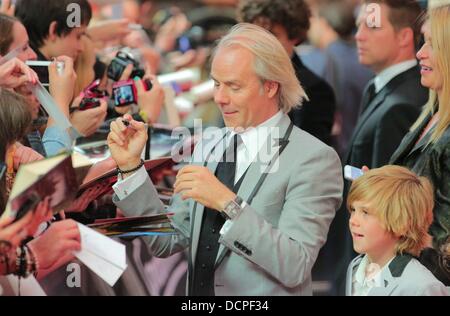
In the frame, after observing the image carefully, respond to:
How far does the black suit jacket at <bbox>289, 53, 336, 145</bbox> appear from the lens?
453 cm

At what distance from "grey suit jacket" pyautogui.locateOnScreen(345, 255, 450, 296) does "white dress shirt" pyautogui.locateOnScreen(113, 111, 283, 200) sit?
1.77 feet

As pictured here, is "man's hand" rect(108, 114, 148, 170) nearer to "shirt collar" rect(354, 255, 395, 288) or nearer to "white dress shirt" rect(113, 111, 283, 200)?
"white dress shirt" rect(113, 111, 283, 200)

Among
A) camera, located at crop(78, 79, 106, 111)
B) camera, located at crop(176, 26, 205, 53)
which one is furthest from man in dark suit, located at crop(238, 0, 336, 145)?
camera, located at crop(176, 26, 205, 53)

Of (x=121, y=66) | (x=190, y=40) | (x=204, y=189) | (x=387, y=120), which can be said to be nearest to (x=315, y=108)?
(x=387, y=120)

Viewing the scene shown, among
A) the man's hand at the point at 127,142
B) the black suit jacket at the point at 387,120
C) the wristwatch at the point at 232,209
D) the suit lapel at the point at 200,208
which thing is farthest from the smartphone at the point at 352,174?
the black suit jacket at the point at 387,120

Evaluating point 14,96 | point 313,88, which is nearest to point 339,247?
point 313,88

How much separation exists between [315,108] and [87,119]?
1.34 m

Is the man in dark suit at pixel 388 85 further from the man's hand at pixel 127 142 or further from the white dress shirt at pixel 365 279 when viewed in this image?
the man's hand at pixel 127 142

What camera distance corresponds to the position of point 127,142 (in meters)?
3.02

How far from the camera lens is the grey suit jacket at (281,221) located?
2.78 m

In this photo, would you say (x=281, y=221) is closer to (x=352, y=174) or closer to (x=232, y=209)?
(x=232, y=209)

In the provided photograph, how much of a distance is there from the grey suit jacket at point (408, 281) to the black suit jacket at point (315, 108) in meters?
1.63

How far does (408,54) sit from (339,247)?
1.25 meters

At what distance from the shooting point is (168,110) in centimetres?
452
